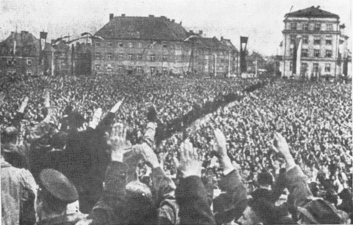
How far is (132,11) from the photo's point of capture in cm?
363

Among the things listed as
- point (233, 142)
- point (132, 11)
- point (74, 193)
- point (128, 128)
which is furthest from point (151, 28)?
point (74, 193)

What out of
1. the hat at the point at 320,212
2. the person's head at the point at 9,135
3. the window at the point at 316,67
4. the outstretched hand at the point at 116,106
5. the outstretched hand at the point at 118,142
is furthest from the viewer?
the window at the point at 316,67

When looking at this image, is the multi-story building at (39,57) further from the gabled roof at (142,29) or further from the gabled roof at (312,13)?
the gabled roof at (312,13)

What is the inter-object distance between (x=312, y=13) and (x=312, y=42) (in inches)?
8.4

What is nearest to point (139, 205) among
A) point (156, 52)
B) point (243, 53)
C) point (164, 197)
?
point (164, 197)

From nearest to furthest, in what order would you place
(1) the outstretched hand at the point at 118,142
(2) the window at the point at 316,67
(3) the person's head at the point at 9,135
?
(1) the outstretched hand at the point at 118,142, (3) the person's head at the point at 9,135, (2) the window at the point at 316,67

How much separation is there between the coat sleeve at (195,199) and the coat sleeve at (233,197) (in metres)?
0.47

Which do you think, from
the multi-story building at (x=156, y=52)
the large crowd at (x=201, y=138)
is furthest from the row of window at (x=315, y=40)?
the multi-story building at (x=156, y=52)

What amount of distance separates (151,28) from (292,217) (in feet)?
5.26

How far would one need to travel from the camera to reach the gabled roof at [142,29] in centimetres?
365

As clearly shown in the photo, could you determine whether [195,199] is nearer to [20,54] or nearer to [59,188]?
[59,188]

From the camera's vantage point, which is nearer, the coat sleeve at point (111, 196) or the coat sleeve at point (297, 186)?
the coat sleeve at point (111, 196)

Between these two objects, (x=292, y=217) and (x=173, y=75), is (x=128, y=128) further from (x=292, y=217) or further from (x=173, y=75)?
(x=292, y=217)

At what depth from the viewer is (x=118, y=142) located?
3.49 m
